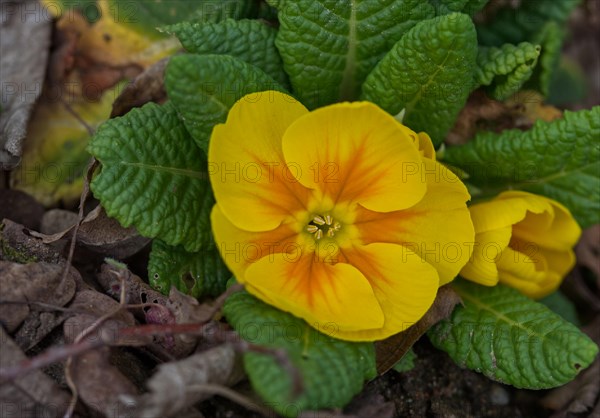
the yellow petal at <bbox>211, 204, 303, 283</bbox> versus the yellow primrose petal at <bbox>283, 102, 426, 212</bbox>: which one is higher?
the yellow primrose petal at <bbox>283, 102, 426, 212</bbox>

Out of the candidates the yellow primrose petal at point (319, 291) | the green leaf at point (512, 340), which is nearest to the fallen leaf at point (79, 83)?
the yellow primrose petal at point (319, 291)

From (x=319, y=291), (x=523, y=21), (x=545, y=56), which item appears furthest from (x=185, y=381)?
(x=523, y=21)

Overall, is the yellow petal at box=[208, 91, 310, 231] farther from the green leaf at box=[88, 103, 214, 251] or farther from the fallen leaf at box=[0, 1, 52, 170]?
the fallen leaf at box=[0, 1, 52, 170]

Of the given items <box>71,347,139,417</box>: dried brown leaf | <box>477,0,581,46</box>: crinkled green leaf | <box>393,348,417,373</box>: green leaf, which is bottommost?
<box>393,348,417,373</box>: green leaf

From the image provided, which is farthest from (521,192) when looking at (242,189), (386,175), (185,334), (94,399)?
(94,399)

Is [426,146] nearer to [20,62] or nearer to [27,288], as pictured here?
[27,288]

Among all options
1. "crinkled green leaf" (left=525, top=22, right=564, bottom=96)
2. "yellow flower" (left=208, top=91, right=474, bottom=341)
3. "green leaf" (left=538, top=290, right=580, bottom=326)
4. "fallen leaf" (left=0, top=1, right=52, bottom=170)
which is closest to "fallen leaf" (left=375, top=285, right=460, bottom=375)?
"yellow flower" (left=208, top=91, right=474, bottom=341)
